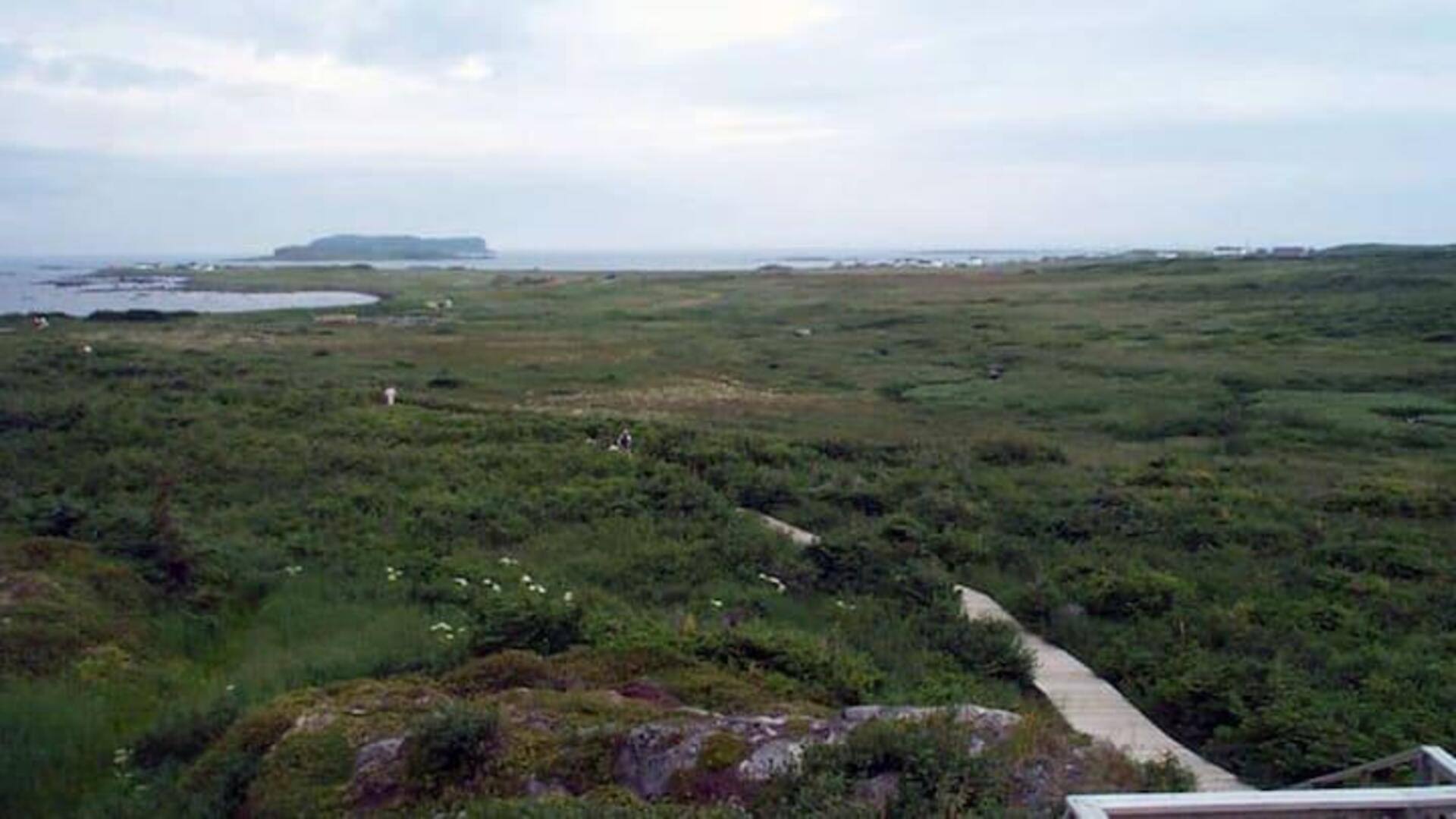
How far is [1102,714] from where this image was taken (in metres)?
13.2

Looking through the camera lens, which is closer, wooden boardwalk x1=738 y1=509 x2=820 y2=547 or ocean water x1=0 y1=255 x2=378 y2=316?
wooden boardwalk x1=738 y1=509 x2=820 y2=547

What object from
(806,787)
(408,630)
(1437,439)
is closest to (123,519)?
(408,630)

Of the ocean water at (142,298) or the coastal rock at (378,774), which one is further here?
the ocean water at (142,298)

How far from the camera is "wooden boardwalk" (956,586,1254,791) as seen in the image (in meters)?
11.5

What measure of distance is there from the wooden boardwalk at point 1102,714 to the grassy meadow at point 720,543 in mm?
297

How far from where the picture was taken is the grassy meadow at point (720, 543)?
12562 mm

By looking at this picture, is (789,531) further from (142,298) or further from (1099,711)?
(142,298)

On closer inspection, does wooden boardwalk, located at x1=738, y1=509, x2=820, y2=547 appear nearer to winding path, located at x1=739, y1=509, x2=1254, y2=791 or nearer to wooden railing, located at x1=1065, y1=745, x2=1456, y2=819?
winding path, located at x1=739, y1=509, x2=1254, y2=791

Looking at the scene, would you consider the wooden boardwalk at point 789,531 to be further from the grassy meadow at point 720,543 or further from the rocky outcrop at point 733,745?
the rocky outcrop at point 733,745

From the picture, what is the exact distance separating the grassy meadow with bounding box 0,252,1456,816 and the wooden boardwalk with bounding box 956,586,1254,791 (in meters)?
0.30

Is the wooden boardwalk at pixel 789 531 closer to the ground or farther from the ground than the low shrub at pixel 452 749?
closer to the ground

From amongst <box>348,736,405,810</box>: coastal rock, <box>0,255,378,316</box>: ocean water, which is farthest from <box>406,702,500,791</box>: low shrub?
<box>0,255,378,316</box>: ocean water

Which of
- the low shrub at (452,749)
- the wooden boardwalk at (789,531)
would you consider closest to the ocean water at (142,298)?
the wooden boardwalk at (789,531)

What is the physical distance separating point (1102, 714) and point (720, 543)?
7809 millimetres
